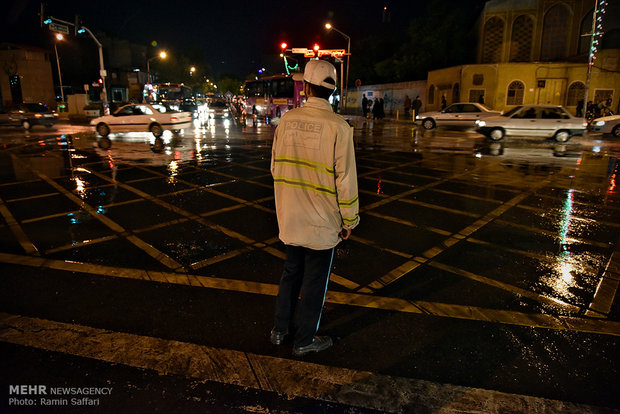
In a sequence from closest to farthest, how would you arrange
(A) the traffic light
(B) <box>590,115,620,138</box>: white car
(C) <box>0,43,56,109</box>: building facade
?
(B) <box>590,115,620,138</box>: white car < (A) the traffic light < (C) <box>0,43,56,109</box>: building facade

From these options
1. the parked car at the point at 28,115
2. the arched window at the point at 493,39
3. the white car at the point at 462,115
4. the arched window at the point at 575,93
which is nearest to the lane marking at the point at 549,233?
the white car at the point at 462,115

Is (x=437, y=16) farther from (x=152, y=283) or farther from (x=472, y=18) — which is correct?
(x=152, y=283)

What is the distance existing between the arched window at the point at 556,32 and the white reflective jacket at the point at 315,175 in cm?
3749

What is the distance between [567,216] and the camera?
679cm

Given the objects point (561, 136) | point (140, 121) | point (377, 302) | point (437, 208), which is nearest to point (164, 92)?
point (140, 121)

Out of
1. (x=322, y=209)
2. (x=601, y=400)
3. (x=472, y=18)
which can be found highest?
(x=472, y=18)

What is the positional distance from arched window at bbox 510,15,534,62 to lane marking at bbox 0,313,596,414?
37.1 meters

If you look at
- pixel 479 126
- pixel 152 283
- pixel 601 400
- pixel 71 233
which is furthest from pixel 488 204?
pixel 479 126

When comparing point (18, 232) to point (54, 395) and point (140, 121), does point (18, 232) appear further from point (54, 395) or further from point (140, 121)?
point (140, 121)

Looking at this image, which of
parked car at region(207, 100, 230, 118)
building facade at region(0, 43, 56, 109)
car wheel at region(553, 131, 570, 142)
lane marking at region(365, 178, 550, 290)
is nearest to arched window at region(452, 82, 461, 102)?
car wheel at region(553, 131, 570, 142)

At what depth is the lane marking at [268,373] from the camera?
2.55 meters

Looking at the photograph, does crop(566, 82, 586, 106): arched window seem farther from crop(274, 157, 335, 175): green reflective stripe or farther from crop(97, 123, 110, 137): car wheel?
crop(274, 157, 335, 175): green reflective stripe

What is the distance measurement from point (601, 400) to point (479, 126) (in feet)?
57.7

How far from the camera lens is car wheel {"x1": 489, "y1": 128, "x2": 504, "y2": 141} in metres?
18.1
